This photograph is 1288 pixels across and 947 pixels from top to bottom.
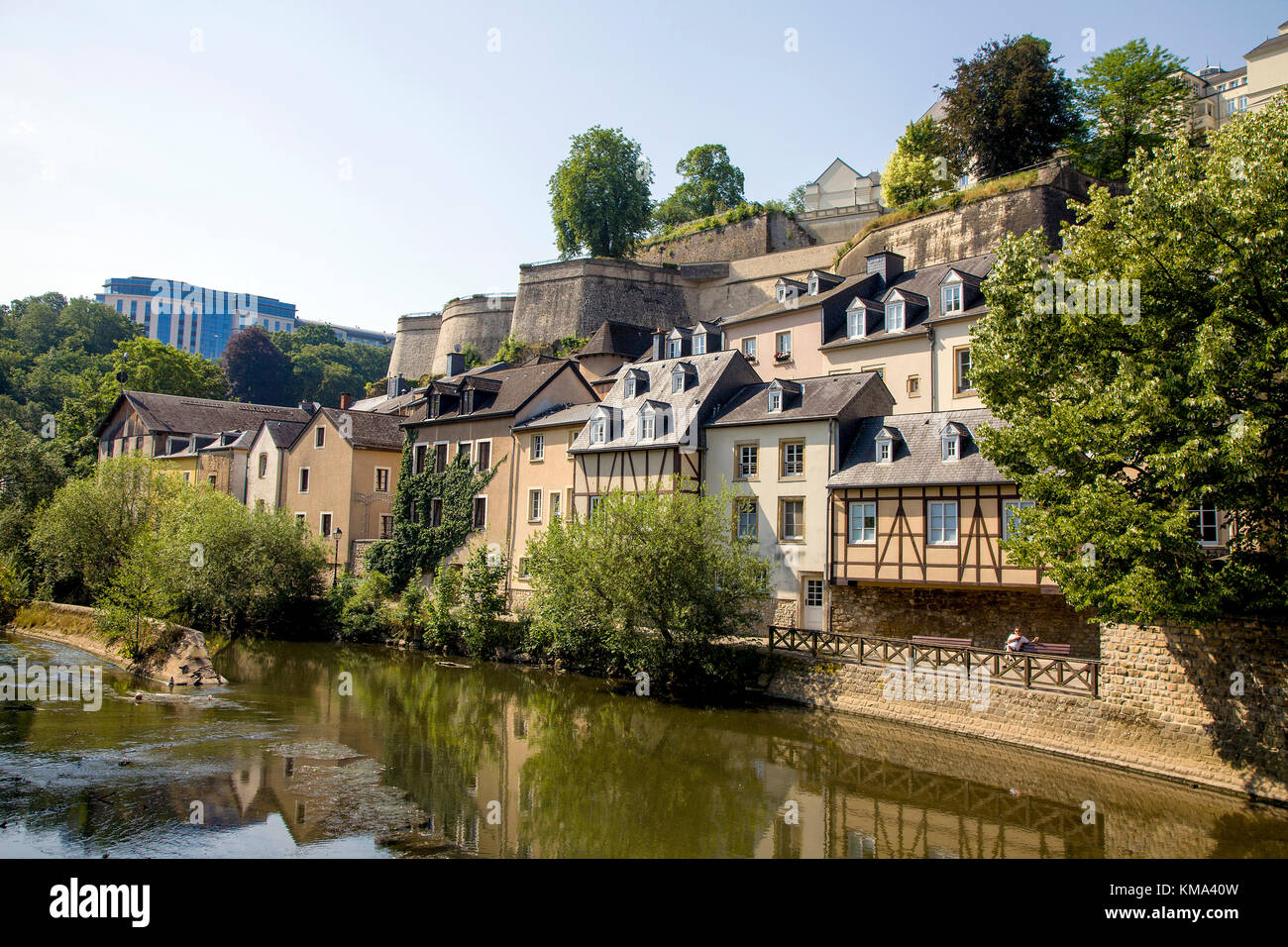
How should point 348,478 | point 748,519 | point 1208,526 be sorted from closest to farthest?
A: point 1208,526 → point 748,519 → point 348,478

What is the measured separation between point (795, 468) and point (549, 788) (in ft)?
39.0

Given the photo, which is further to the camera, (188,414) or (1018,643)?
(188,414)

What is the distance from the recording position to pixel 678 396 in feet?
90.4

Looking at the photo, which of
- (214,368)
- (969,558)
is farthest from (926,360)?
(214,368)

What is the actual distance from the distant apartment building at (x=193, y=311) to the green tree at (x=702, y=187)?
9092cm

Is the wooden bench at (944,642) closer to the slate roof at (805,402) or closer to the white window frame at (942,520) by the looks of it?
the white window frame at (942,520)

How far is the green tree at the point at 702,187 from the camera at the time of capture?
71.3 m

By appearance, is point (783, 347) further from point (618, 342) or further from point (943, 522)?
point (943, 522)

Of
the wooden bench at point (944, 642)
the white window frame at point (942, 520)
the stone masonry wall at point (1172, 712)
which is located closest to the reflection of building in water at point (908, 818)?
the stone masonry wall at point (1172, 712)

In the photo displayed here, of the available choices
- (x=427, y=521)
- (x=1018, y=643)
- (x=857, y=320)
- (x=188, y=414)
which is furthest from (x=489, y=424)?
(x=188, y=414)

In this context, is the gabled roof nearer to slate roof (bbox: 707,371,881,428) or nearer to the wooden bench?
slate roof (bbox: 707,371,881,428)

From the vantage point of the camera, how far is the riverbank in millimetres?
A: 22578

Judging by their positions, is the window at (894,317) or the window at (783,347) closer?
the window at (894,317)
